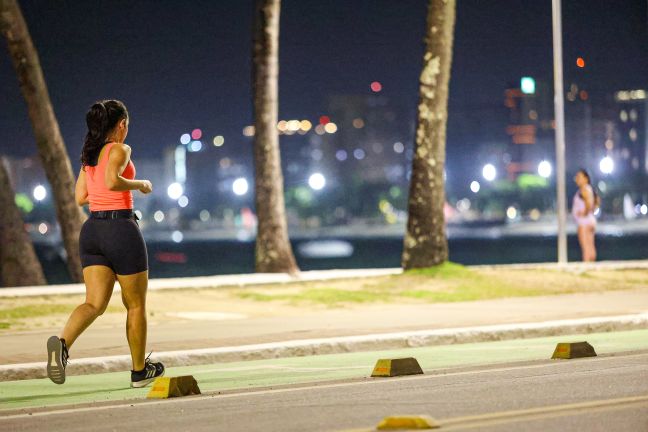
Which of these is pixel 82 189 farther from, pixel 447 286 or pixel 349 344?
pixel 447 286

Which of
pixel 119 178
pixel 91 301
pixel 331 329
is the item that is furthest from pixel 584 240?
pixel 119 178

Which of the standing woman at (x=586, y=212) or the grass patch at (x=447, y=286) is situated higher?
the standing woman at (x=586, y=212)

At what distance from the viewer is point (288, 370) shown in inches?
542

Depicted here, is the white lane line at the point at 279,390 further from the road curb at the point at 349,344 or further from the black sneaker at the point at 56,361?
the road curb at the point at 349,344

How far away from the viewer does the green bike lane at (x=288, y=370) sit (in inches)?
467

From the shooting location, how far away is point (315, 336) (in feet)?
53.0

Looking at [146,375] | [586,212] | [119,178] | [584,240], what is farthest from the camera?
[586,212]

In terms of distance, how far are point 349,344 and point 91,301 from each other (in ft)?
14.9

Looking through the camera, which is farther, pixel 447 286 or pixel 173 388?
pixel 447 286

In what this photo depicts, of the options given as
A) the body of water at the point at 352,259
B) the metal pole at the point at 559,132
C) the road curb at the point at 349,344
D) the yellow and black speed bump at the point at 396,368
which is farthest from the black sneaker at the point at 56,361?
the body of water at the point at 352,259

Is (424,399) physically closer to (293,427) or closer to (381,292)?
(293,427)

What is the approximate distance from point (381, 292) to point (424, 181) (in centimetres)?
342

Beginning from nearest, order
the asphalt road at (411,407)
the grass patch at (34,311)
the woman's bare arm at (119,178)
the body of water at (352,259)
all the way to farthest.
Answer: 1. the asphalt road at (411,407)
2. the woman's bare arm at (119,178)
3. the grass patch at (34,311)
4. the body of water at (352,259)

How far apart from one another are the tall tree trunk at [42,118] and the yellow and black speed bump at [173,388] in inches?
667
